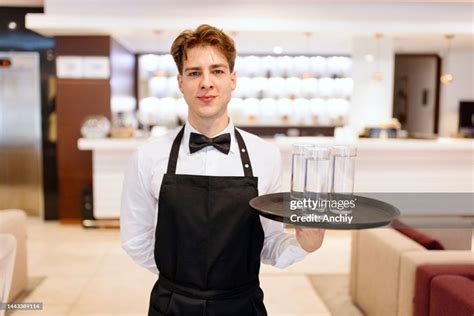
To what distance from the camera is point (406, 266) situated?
106 inches

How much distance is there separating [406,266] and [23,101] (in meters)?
5.61

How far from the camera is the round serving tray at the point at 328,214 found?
1.31 m

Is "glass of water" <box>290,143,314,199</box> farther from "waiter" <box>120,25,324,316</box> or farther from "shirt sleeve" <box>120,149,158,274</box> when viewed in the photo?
"shirt sleeve" <box>120,149,158,274</box>

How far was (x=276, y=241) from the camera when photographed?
175cm

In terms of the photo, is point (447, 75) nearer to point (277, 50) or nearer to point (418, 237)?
point (277, 50)

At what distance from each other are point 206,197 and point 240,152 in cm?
21

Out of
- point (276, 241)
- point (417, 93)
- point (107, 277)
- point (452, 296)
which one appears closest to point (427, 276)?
point (452, 296)

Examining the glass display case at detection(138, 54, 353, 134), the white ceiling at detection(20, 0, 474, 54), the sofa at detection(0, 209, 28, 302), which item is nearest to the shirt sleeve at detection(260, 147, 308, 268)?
the sofa at detection(0, 209, 28, 302)

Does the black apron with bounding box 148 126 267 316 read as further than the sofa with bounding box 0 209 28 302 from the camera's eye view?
No

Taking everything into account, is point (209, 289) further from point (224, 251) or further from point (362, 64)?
point (362, 64)

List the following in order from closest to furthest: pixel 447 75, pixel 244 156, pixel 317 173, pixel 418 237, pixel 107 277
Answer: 1. pixel 317 173
2. pixel 244 156
3. pixel 418 237
4. pixel 107 277
5. pixel 447 75

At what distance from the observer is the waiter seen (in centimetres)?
155

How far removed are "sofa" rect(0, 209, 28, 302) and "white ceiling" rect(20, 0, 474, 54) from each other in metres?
3.02

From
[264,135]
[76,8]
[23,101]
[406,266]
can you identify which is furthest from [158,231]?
[264,135]
